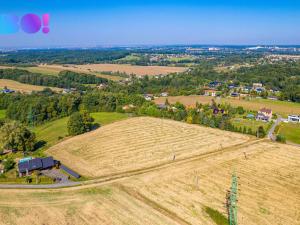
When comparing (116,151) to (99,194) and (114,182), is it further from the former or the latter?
(99,194)

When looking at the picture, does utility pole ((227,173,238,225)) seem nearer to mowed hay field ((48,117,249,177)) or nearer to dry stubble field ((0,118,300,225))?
dry stubble field ((0,118,300,225))

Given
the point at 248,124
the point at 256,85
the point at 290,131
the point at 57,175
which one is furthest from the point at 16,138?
the point at 256,85

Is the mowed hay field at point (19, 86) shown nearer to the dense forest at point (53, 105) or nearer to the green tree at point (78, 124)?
the dense forest at point (53, 105)

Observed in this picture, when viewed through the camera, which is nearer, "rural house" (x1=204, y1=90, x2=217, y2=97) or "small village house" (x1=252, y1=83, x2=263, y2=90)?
"rural house" (x1=204, y1=90, x2=217, y2=97)

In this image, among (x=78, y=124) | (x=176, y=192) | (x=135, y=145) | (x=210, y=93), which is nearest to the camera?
(x=176, y=192)

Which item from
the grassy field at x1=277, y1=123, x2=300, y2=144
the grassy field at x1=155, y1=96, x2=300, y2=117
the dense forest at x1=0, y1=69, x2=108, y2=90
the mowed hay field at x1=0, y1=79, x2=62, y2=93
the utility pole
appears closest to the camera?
the utility pole

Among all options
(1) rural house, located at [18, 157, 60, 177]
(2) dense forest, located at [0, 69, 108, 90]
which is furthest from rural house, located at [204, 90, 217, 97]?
(1) rural house, located at [18, 157, 60, 177]

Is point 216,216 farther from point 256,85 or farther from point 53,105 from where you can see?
point 256,85
